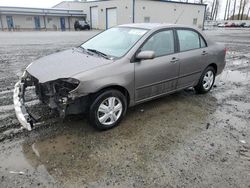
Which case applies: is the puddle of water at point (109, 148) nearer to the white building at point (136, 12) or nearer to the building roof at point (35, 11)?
the white building at point (136, 12)

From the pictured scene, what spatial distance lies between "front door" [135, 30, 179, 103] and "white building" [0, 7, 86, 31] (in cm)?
3967

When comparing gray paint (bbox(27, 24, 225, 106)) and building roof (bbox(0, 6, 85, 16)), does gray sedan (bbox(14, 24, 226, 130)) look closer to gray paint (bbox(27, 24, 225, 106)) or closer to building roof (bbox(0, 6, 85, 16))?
gray paint (bbox(27, 24, 225, 106))

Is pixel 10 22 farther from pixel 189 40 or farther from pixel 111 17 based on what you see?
pixel 189 40

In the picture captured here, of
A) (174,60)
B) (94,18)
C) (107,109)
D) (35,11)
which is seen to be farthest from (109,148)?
(35,11)

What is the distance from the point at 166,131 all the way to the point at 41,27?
4571 centimetres

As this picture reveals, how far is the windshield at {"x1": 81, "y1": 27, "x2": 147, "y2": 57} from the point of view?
396cm

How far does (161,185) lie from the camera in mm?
2625

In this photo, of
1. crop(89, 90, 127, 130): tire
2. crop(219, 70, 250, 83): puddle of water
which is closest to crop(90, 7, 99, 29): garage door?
crop(219, 70, 250, 83): puddle of water

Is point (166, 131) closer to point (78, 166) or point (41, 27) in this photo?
point (78, 166)

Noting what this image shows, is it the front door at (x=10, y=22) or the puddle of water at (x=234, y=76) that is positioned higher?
the front door at (x=10, y=22)

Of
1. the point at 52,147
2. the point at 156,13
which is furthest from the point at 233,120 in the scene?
the point at 156,13

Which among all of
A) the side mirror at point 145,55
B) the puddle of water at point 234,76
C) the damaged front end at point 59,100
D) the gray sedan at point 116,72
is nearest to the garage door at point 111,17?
the puddle of water at point 234,76

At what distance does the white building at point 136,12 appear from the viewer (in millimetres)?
35562

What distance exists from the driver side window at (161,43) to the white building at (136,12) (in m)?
32.9
